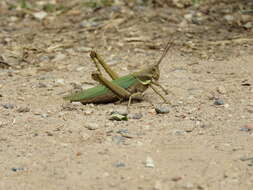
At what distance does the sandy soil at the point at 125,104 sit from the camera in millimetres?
3689

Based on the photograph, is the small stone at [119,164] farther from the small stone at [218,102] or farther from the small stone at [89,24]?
the small stone at [89,24]

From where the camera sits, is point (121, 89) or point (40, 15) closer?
point (121, 89)

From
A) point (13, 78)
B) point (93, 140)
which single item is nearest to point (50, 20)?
point (13, 78)

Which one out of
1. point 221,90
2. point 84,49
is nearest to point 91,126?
point 221,90

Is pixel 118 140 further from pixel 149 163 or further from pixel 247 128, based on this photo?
pixel 247 128

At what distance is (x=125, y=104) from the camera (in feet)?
17.4

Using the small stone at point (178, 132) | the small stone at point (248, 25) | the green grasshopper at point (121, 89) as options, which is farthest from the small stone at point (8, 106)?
the small stone at point (248, 25)

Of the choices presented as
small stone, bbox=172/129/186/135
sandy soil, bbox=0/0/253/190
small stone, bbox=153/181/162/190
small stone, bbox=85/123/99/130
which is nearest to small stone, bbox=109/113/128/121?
sandy soil, bbox=0/0/253/190

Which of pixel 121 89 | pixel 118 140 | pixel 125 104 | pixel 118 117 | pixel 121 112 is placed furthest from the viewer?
pixel 125 104

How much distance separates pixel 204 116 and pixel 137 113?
22.3 inches

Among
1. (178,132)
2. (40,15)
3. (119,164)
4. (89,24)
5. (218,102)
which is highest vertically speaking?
(119,164)

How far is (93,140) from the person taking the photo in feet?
14.0

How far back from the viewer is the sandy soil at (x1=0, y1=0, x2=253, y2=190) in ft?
12.1

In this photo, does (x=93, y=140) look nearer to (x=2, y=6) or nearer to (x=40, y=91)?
(x=40, y=91)
